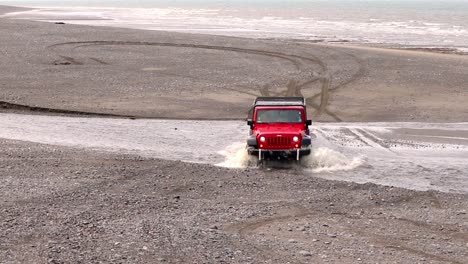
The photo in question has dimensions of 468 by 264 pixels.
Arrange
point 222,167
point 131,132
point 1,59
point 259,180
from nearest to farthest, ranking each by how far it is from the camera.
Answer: point 259,180
point 222,167
point 131,132
point 1,59

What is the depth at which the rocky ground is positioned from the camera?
11.4 m

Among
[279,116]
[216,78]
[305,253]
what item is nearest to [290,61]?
[216,78]

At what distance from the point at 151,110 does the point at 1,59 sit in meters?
13.3

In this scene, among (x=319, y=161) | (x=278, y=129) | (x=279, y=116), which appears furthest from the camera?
(x=279, y=116)

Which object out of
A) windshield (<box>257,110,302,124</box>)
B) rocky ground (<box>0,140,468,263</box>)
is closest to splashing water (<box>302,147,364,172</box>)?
rocky ground (<box>0,140,468,263</box>)

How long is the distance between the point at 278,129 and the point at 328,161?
172 cm

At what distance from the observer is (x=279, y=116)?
749 inches

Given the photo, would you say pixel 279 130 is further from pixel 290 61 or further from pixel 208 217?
pixel 290 61

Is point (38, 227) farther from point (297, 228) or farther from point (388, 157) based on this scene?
point (388, 157)

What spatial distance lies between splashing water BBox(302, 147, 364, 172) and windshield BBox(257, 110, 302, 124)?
3.70ft

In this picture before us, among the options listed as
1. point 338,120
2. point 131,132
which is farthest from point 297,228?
point 338,120

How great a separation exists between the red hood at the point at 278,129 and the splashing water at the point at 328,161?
0.85 metres

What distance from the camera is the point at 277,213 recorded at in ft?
45.0

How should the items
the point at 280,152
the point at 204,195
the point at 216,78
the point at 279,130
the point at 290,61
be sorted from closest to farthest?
the point at 204,195, the point at 280,152, the point at 279,130, the point at 216,78, the point at 290,61
